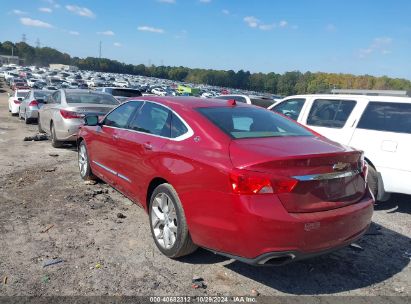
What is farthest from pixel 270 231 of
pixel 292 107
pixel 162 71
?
pixel 162 71

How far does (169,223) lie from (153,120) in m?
1.29

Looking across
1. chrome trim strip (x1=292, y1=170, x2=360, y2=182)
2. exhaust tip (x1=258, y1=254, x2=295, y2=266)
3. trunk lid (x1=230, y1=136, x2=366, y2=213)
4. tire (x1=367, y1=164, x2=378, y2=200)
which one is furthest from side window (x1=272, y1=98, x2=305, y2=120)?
exhaust tip (x1=258, y1=254, x2=295, y2=266)

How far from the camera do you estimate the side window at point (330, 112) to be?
6.54 metres

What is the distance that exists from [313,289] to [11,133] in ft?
39.1

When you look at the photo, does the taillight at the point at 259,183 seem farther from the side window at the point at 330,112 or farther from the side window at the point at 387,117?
the side window at the point at 330,112

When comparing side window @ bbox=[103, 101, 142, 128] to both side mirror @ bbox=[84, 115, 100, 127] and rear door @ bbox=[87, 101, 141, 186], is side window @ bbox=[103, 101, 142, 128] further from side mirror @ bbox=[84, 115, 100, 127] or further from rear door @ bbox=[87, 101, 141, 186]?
side mirror @ bbox=[84, 115, 100, 127]

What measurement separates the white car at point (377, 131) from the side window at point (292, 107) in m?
0.50

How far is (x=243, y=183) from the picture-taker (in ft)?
10.5

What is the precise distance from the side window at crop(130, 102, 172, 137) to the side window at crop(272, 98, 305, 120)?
3404mm

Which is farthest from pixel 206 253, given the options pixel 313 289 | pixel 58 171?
pixel 58 171

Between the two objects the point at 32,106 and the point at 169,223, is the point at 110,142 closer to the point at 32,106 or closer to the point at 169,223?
the point at 169,223

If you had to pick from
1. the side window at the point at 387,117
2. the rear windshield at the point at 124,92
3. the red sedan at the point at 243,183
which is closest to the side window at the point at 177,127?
the red sedan at the point at 243,183

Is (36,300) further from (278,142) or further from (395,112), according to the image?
(395,112)

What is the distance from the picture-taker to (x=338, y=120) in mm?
6617
